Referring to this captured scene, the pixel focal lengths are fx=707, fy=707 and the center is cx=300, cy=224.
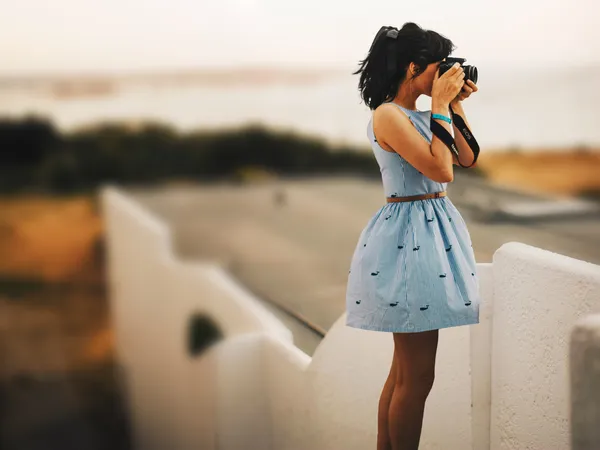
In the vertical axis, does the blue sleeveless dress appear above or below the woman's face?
below

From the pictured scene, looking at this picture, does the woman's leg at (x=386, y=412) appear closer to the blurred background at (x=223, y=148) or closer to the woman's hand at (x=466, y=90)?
the woman's hand at (x=466, y=90)

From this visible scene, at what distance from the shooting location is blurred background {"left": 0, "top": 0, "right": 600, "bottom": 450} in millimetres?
3527

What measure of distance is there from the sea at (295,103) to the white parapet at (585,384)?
85.9 inches

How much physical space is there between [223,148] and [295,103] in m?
0.63

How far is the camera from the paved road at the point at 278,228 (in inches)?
169

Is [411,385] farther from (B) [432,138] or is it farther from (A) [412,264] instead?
(B) [432,138]

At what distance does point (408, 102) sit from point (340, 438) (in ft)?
4.05

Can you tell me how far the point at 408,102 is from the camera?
1.69 meters

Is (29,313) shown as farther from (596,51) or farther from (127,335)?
(596,51)

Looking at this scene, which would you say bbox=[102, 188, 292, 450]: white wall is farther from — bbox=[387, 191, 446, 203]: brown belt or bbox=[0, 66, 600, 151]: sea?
bbox=[387, 191, 446, 203]: brown belt

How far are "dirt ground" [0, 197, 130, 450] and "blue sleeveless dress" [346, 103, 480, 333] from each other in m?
4.04

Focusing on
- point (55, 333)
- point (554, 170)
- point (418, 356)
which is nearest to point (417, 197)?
point (418, 356)

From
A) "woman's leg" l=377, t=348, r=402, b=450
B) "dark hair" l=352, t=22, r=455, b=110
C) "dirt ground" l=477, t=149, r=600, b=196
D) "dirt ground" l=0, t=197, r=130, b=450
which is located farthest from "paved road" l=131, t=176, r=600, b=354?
"dark hair" l=352, t=22, r=455, b=110

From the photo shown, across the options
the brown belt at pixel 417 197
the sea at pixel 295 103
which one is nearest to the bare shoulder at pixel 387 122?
the brown belt at pixel 417 197
